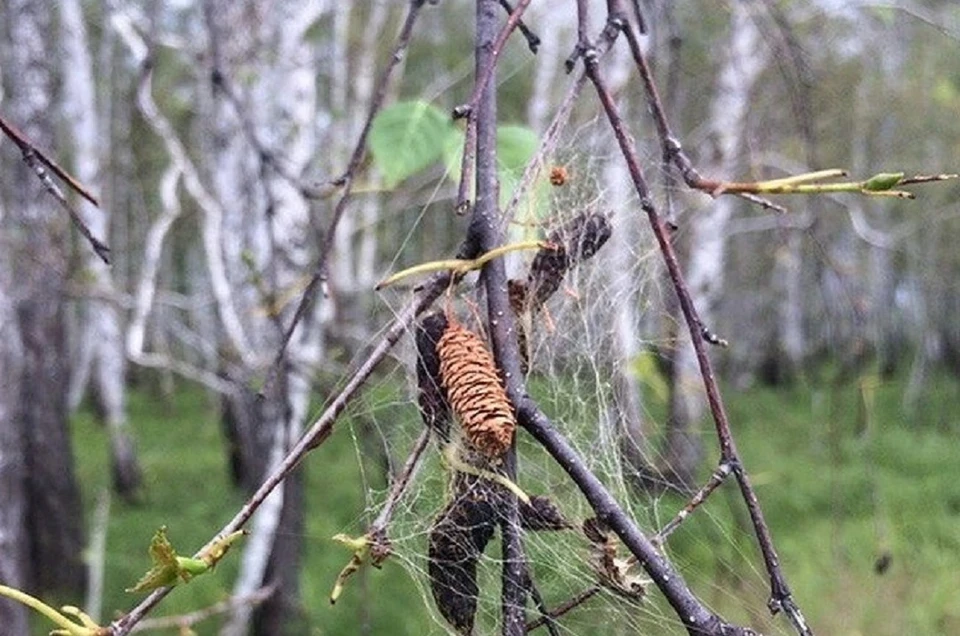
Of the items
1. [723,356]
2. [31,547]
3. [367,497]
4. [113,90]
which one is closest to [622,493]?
[367,497]

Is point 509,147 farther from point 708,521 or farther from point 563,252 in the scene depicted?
point 563,252

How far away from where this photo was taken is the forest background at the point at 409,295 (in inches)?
33.2

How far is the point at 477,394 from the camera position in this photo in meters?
0.57

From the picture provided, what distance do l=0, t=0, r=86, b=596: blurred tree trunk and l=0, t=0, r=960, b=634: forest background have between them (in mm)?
24

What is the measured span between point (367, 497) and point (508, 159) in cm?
61

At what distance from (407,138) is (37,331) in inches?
159

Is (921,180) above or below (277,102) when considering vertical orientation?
below

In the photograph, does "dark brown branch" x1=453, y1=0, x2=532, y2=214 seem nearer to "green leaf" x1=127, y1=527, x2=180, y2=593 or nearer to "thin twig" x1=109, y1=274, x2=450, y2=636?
"thin twig" x1=109, y1=274, x2=450, y2=636

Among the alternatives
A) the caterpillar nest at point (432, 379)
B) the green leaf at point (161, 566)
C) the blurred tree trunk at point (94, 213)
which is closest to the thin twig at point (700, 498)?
the caterpillar nest at point (432, 379)

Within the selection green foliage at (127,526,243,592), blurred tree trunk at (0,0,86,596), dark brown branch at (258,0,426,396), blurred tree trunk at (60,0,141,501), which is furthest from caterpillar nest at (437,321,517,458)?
blurred tree trunk at (60,0,141,501)

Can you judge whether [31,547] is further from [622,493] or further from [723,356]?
[723,356]

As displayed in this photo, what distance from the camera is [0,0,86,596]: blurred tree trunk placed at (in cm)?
358

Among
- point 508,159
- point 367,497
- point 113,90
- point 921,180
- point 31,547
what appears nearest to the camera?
point 921,180

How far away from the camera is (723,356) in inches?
738
